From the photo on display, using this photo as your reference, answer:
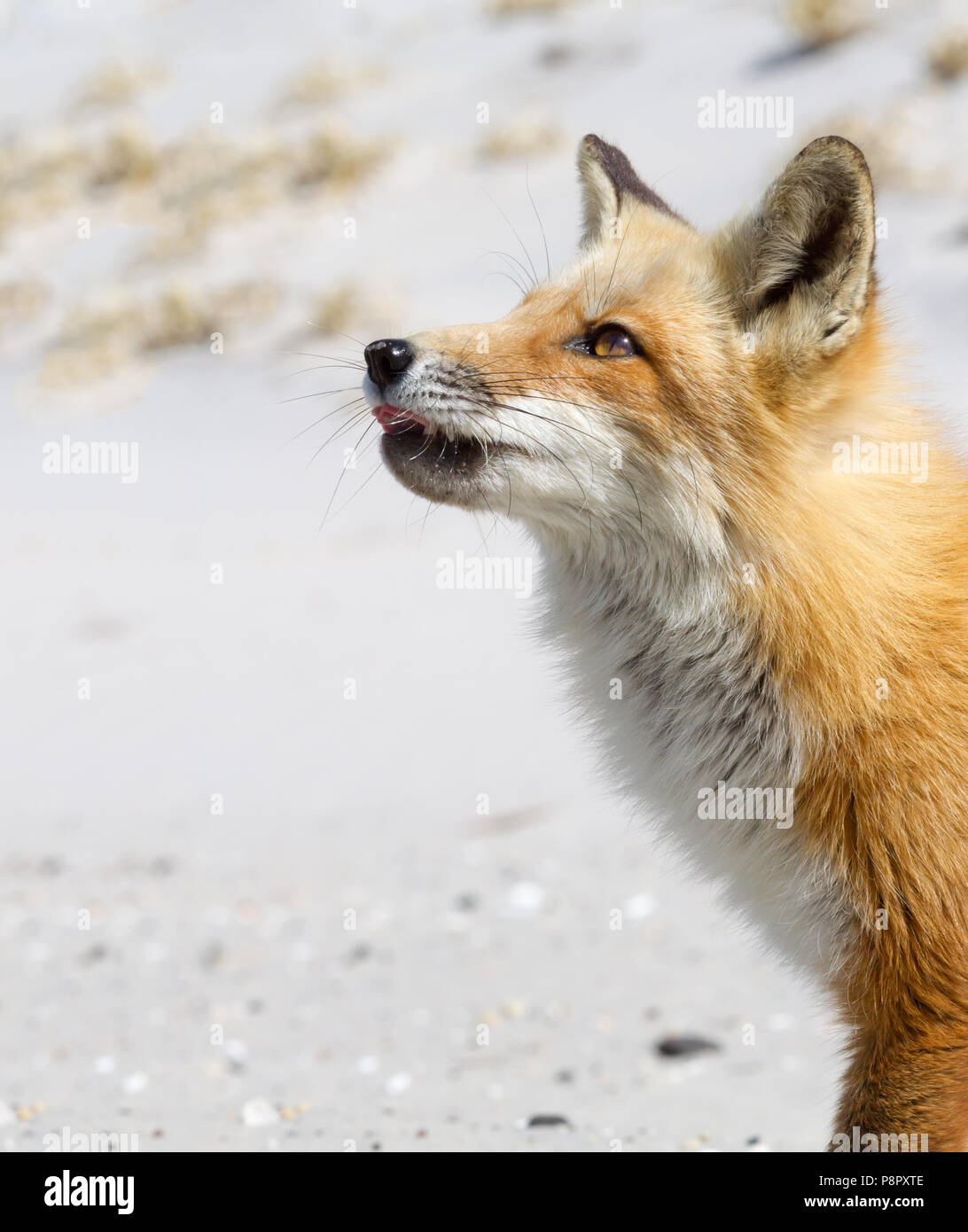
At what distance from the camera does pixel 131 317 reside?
1759 cm

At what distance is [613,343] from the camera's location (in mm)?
3887

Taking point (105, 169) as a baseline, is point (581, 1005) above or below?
below

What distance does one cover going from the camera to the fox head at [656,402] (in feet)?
12.3

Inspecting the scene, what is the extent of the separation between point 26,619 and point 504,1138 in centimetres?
831

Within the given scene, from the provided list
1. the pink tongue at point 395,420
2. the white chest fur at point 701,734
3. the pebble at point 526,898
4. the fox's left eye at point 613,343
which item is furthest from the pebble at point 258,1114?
the fox's left eye at point 613,343

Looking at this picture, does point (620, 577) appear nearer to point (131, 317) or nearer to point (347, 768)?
point (347, 768)

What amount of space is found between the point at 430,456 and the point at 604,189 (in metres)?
1.41

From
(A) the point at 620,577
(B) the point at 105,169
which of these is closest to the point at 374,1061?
(A) the point at 620,577

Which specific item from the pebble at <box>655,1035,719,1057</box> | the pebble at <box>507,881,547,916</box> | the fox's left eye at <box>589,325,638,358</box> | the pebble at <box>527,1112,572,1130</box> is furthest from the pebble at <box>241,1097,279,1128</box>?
the fox's left eye at <box>589,325,638,358</box>

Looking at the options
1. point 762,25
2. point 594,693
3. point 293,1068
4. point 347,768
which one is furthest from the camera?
point 762,25

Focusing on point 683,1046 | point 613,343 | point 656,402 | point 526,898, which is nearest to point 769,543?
point 656,402

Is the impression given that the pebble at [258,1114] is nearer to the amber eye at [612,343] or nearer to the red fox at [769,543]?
the red fox at [769,543]

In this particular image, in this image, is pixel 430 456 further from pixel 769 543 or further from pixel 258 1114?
pixel 258 1114

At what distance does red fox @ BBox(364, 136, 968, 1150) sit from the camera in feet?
11.6
